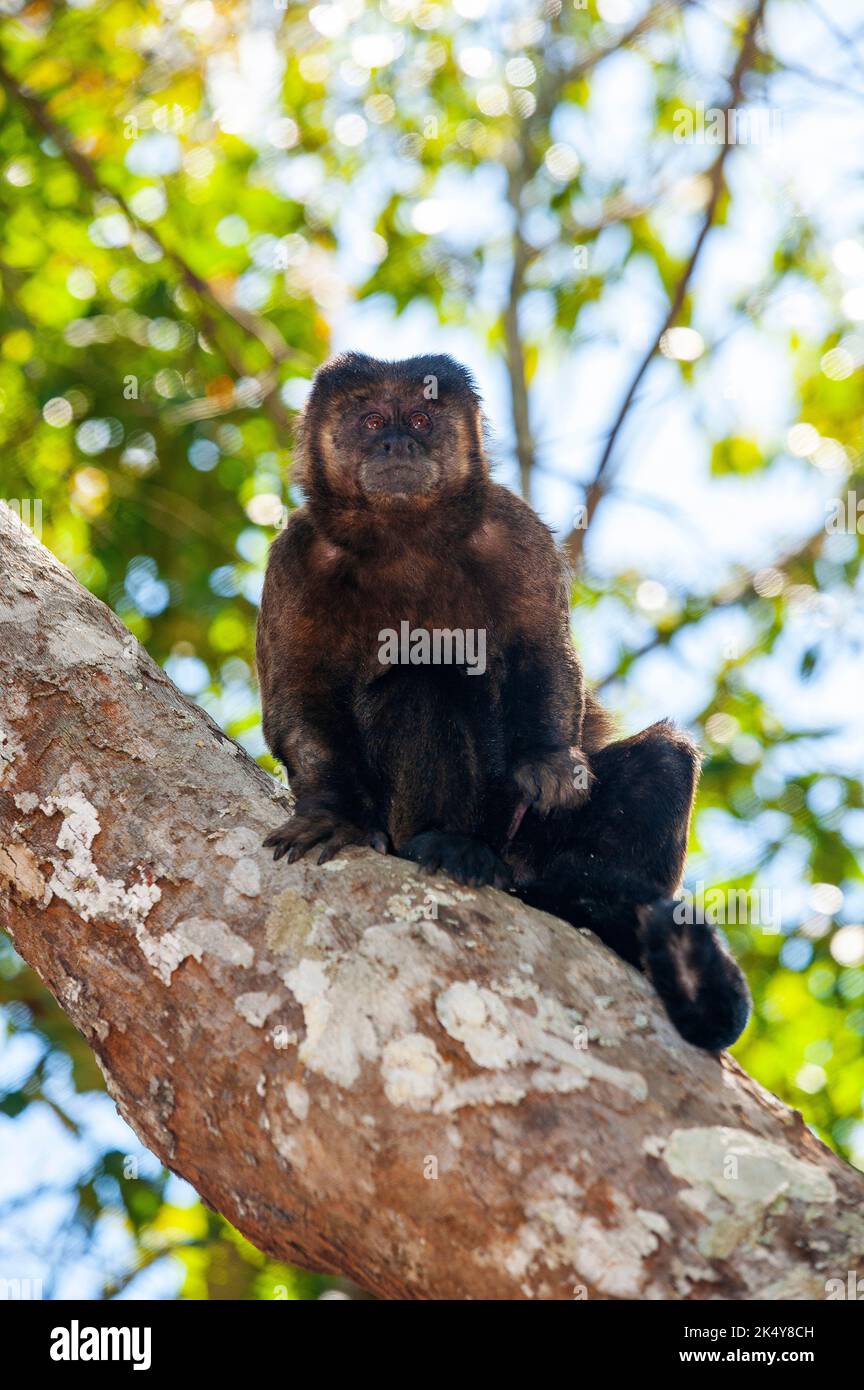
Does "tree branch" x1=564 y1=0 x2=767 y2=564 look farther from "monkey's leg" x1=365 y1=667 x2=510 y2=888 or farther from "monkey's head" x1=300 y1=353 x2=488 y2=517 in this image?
"monkey's leg" x1=365 y1=667 x2=510 y2=888

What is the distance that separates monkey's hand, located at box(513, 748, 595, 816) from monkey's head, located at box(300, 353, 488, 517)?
4.46 ft

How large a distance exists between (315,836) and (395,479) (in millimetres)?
2269

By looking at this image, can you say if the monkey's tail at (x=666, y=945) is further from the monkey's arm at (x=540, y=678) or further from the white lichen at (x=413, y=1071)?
the white lichen at (x=413, y=1071)

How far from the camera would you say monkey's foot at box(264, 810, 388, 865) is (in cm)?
383

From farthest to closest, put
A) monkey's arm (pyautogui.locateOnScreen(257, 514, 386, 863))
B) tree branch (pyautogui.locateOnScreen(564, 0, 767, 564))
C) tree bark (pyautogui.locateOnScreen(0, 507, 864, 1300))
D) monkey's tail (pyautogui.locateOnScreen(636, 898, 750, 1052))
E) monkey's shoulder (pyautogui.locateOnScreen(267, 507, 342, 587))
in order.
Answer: tree branch (pyautogui.locateOnScreen(564, 0, 767, 564)) < monkey's shoulder (pyautogui.locateOnScreen(267, 507, 342, 587)) < monkey's arm (pyautogui.locateOnScreen(257, 514, 386, 863)) < monkey's tail (pyautogui.locateOnScreen(636, 898, 750, 1052)) < tree bark (pyautogui.locateOnScreen(0, 507, 864, 1300))

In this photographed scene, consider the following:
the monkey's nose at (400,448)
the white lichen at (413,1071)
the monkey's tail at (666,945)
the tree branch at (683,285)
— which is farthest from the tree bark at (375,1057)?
the tree branch at (683,285)

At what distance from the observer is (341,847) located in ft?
13.1

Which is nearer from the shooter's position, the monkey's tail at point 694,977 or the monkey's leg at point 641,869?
the monkey's tail at point 694,977

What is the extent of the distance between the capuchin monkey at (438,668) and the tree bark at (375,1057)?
0.89m

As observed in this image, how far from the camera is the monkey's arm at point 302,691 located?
17.4 ft

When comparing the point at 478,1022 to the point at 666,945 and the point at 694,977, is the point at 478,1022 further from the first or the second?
the point at 666,945

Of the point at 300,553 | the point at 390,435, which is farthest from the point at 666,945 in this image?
→ the point at 390,435

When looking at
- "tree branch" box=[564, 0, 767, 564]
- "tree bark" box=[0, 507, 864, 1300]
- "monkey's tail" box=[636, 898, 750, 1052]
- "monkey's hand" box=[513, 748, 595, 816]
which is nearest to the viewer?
"tree bark" box=[0, 507, 864, 1300]

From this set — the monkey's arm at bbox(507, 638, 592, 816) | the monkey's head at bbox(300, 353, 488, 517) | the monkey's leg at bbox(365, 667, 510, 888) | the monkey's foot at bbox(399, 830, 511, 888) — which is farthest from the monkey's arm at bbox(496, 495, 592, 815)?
the monkey's foot at bbox(399, 830, 511, 888)
